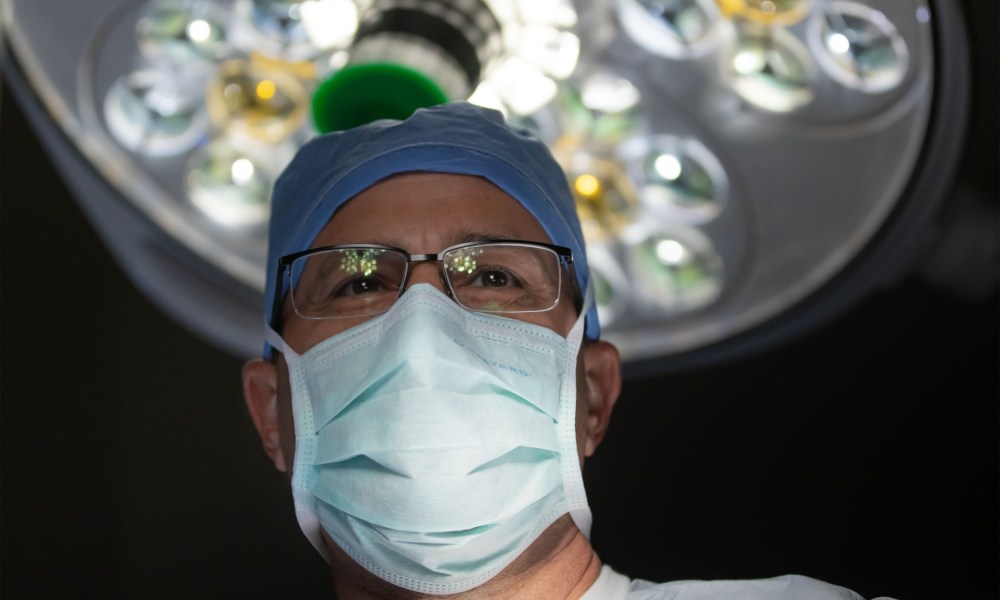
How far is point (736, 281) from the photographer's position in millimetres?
1827

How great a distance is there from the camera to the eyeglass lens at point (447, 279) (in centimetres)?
161

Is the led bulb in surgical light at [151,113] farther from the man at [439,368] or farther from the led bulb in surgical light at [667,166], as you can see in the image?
the led bulb in surgical light at [667,166]

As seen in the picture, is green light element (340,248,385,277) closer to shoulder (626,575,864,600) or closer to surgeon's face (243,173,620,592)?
surgeon's face (243,173,620,592)

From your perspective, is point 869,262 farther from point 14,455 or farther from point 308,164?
point 14,455

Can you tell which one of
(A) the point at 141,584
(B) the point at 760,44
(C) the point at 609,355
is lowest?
(A) the point at 141,584

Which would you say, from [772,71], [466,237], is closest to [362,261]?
[466,237]

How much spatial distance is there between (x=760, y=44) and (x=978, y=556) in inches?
38.8

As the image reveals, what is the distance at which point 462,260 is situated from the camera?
5.32 ft

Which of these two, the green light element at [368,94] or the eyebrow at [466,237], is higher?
the green light element at [368,94]

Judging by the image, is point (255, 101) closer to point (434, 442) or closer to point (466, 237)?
point (466, 237)

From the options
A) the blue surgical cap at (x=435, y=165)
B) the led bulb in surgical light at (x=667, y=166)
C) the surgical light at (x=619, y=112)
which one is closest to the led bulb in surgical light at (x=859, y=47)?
the surgical light at (x=619, y=112)

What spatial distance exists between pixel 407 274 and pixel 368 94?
9.2 inches

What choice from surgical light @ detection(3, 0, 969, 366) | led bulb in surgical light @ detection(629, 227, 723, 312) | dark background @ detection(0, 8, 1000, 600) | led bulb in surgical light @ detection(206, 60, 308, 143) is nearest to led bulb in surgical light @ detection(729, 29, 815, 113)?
surgical light @ detection(3, 0, 969, 366)

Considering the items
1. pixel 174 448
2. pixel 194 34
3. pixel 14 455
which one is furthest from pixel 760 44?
pixel 14 455
